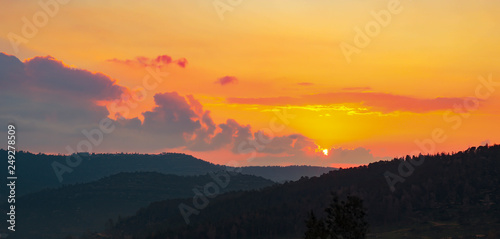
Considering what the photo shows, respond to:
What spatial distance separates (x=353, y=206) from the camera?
9844 centimetres

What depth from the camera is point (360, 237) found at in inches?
3875

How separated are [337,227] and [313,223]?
252 inches

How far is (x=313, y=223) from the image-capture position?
105 m

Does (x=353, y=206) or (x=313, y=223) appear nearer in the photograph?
(x=353, y=206)

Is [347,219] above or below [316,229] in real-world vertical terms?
above

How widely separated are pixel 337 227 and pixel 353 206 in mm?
4578

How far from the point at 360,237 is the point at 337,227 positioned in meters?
4.03

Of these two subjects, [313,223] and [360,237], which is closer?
[360,237]

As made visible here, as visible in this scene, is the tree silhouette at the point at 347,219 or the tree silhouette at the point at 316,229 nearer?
the tree silhouette at the point at 347,219

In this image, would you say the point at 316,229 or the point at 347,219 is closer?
the point at 347,219

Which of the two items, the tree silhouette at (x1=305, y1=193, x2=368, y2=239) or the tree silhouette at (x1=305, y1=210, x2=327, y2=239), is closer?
the tree silhouette at (x1=305, y1=193, x2=368, y2=239)

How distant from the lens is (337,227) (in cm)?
9981

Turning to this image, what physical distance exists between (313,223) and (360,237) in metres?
9.77
